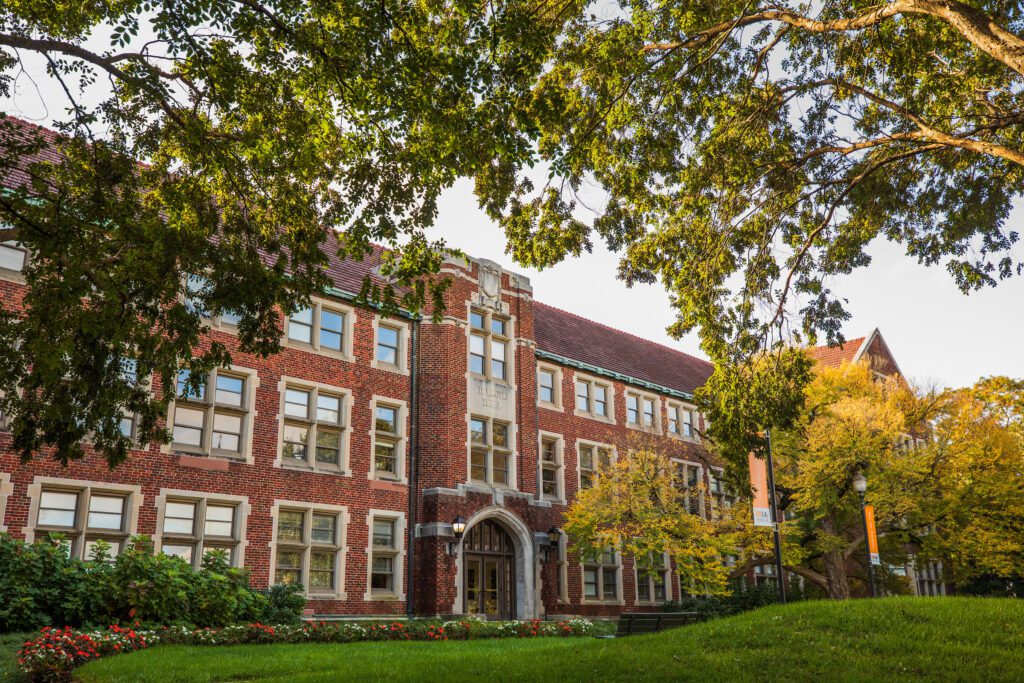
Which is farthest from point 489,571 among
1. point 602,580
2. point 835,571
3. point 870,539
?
point 835,571

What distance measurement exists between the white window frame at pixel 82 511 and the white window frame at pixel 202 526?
0.59m

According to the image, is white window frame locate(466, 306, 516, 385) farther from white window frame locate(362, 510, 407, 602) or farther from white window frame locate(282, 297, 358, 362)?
white window frame locate(362, 510, 407, 602)

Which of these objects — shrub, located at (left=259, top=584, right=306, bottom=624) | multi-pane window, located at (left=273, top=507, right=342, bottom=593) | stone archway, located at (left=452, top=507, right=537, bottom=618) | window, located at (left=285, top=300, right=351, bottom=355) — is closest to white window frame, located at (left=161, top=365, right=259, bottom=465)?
window, located at (left=285, top=300, right=351, bottom=355)

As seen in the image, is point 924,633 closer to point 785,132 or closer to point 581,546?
point 785,132

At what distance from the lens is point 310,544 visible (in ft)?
72.6

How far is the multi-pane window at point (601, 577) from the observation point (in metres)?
30.1

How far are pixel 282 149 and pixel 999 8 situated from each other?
1054cm

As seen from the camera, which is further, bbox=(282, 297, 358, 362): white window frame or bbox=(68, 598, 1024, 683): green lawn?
bbox=(282, 297, 358, 362): white window frame

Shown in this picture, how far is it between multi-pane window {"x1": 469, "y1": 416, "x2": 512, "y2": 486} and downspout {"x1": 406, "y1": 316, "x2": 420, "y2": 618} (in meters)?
1.76

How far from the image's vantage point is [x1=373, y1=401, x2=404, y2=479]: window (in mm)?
24547

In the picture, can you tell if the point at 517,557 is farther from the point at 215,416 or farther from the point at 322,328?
the point at 215,416

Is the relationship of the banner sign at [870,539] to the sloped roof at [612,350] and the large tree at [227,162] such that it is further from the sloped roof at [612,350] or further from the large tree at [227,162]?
the large tree at [227,162]

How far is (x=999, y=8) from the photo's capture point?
504 inches

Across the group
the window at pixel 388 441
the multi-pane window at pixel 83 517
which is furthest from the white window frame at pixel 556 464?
the multi-pane window at pixel 83 517
